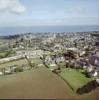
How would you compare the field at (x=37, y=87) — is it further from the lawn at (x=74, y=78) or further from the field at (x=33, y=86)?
the lawn at (x=74, y=78)

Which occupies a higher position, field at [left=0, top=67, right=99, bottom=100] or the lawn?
the lawn

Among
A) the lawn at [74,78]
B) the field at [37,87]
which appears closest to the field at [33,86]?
the field at [37,87]

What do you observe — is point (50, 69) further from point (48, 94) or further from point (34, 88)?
point (48, 94)

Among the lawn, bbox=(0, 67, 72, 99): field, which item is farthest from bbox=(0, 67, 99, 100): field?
the lawn

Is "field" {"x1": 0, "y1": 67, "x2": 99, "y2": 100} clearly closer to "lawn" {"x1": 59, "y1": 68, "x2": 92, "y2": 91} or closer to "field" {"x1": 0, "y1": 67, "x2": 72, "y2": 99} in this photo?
"field" {"x1": 0, "y1": 67, "x2": 72, "y2": 99}

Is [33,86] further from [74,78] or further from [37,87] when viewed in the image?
[74,78]

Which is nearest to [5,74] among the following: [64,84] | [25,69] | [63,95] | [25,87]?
[25,69]

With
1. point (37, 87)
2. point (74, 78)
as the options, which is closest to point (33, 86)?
point (37, 87)

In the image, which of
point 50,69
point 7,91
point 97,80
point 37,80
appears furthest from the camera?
point 50,69

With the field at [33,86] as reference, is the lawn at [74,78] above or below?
above
